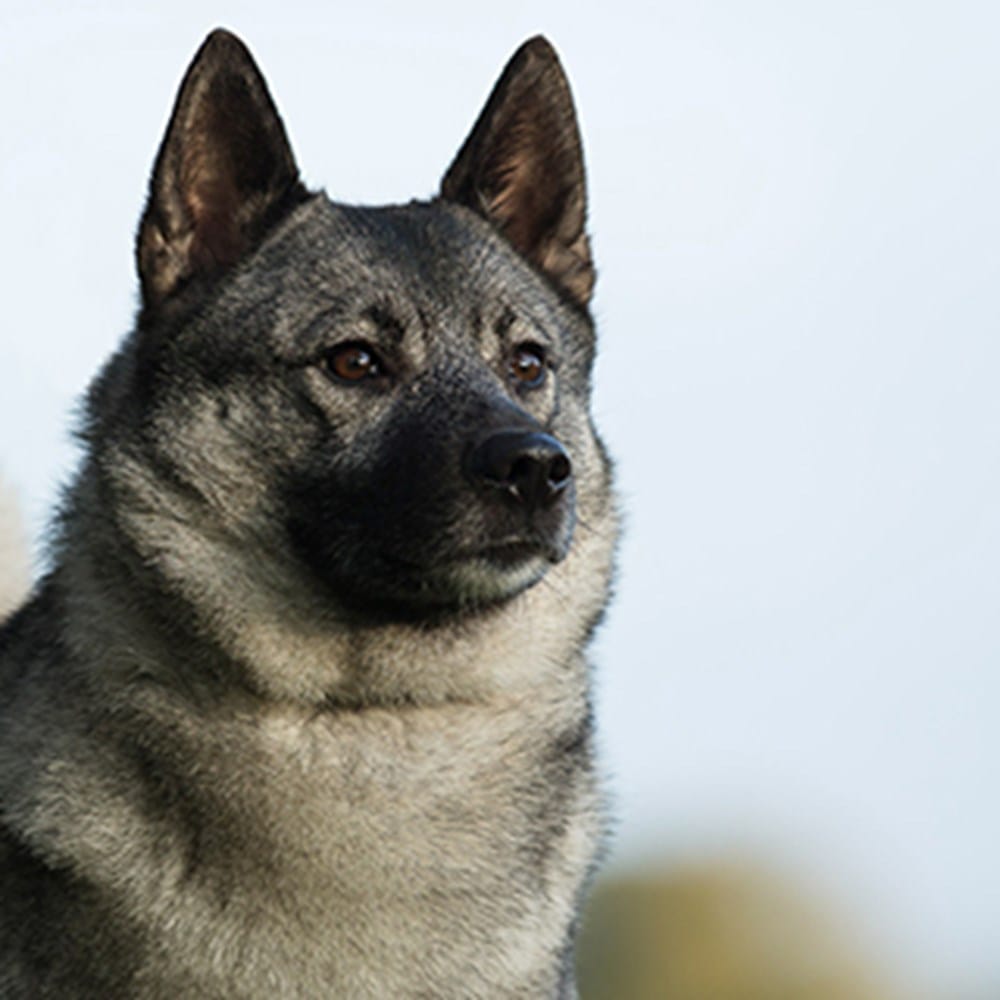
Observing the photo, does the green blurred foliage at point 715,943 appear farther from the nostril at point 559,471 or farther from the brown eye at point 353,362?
the nostril at point 559,471

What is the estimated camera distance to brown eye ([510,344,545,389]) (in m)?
5.11

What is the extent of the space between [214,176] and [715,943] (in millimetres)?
17094

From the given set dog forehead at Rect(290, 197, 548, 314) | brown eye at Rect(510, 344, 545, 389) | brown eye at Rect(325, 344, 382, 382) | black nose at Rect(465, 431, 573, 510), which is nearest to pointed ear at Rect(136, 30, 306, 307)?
dog forehead at Rect(290, 197, 548, 314)

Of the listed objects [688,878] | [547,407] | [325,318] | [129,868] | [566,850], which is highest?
[325,318]

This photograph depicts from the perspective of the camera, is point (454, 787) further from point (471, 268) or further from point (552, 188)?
point (552, 188)

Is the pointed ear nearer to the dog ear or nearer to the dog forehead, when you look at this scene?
the dog forehead

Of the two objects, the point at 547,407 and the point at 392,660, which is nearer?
the point at 392,660

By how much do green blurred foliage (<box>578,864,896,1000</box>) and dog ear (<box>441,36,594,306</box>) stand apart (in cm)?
1445

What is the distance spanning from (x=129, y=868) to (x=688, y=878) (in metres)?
17.6

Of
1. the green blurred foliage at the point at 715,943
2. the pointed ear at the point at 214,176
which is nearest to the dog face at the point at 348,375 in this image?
the pointed ear at the point at 214,176

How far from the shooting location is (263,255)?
5.13 m

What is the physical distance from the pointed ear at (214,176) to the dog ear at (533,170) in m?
0.50

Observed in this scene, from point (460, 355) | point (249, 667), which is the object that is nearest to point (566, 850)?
point (249, 667)

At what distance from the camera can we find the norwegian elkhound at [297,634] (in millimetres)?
4508
